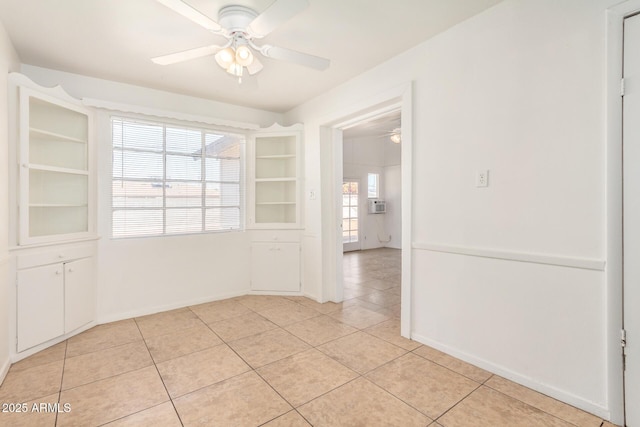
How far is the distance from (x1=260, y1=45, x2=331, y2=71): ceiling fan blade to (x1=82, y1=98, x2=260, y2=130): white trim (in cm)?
191

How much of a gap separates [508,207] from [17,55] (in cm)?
429

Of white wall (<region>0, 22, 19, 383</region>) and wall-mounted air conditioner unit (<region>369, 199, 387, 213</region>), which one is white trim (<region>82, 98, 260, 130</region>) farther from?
wall-mounted air conditioner unit (<region>369, 199, 387, 213</region>)

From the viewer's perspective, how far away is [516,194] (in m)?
2.04

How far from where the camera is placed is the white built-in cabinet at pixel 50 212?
2441 mm

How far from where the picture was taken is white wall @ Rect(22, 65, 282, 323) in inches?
126

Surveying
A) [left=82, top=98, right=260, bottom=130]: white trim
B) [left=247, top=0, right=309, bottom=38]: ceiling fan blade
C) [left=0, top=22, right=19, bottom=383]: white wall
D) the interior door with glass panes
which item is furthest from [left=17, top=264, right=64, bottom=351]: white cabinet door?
the interior door with glass panes

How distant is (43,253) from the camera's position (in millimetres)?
2619

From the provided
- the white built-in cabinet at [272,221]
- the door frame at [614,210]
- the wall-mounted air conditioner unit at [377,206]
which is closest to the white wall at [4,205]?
the white built-in cabinet at [272,221]

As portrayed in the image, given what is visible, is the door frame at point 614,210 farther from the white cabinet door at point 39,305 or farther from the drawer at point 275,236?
the white cabinet door at point 39,305

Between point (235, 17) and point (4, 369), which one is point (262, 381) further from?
point (235, 17)

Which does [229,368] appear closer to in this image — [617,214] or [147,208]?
[147,208]

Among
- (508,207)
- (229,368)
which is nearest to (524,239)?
(508,207)

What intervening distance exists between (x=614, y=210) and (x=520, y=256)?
0.55 metres

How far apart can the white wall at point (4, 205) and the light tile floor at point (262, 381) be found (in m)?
0.25
